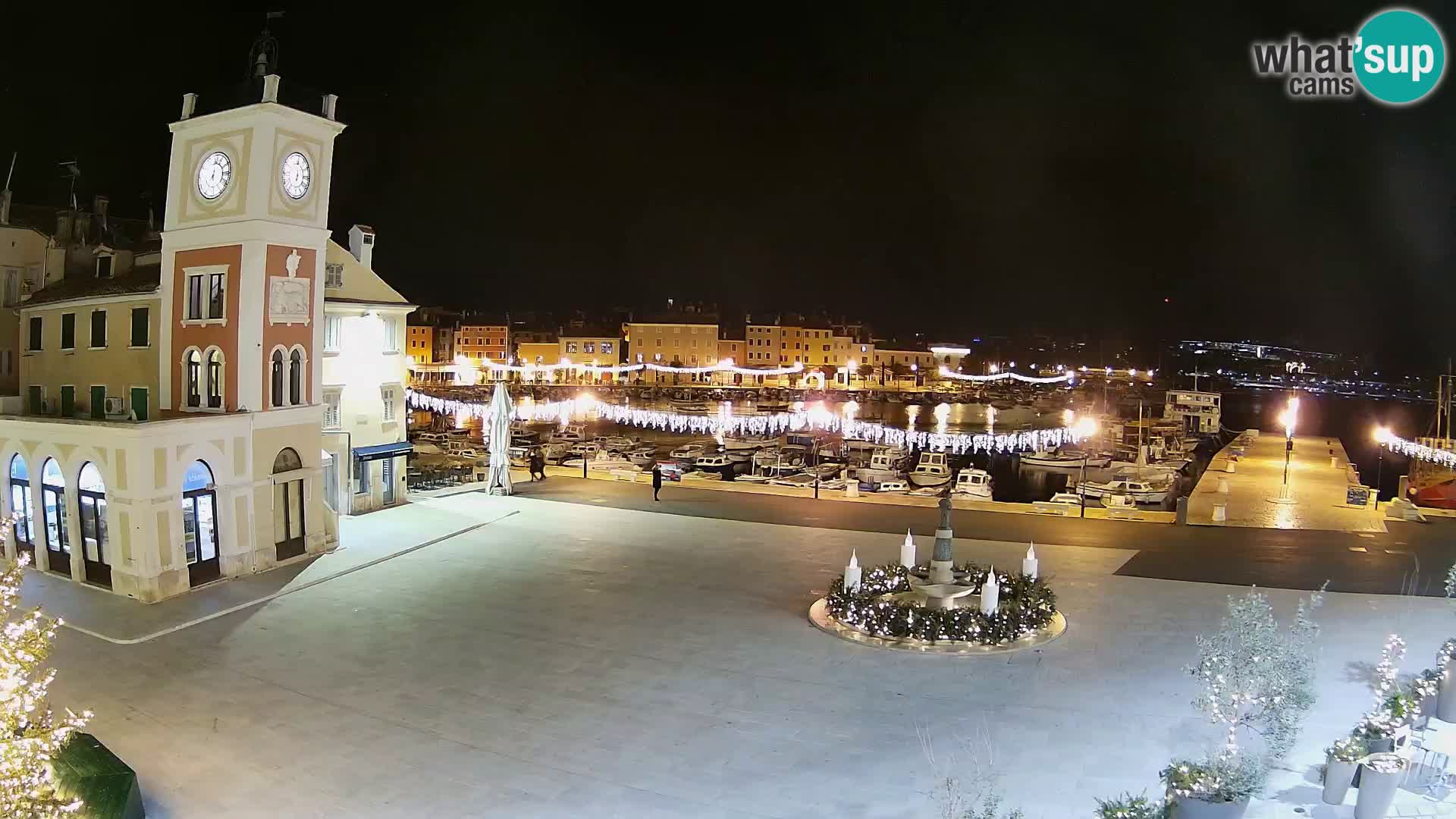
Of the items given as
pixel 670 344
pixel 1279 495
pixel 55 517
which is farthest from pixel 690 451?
pixel 670 344

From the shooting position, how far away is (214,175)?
19547 mm

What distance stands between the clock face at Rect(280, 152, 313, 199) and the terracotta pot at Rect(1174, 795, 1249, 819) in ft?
63.0

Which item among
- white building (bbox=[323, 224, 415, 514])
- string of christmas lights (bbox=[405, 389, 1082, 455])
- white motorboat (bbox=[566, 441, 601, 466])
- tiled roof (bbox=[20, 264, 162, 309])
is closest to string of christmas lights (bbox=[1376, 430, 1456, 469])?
string of christmas lights (bbox=[405, 389, 1082, 455])

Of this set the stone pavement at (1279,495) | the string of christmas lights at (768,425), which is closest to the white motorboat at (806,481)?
the stone pavement at (1279,495)

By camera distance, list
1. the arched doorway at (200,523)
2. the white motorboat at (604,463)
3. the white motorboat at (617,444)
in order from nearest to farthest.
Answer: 1. the arched doorway at (200,523)
2. the white motorboat at (604,463)
3. the white motorboat at (617,444)

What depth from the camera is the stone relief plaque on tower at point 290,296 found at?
19531 millimetres

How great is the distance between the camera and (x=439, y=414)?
8744cm

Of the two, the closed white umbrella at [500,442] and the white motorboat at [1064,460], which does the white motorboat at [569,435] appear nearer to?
the white motorboat at [1064,460]

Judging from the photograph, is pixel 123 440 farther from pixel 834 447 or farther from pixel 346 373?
pixel 834 447

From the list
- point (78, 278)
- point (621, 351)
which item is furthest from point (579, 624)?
point (621, 351)

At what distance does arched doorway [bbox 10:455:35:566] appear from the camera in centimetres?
1897

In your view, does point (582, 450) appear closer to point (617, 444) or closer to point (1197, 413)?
point (617, 444)

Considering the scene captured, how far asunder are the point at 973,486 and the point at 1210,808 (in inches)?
1449

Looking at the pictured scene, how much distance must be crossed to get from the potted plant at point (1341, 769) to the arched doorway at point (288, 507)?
18543 mm
